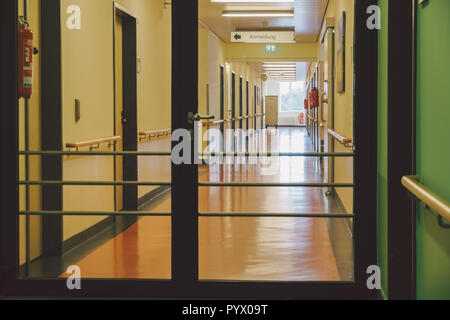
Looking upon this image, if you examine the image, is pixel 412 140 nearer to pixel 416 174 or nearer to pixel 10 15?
pixel 416 174

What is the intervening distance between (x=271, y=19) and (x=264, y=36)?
41 centimetres

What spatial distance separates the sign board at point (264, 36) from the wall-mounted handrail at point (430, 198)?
9.82 metres

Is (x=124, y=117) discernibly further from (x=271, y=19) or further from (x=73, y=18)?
(x=271, y=19)

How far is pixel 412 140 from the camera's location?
295cm

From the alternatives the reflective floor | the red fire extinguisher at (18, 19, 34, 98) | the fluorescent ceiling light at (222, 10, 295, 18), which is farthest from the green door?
the fluorescent ceiling light at (222, 10, 295, 18)

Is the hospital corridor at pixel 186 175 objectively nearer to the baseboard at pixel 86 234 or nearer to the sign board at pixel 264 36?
the baseboard at pixel 86 234

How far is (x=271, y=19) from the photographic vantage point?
12.3 metres

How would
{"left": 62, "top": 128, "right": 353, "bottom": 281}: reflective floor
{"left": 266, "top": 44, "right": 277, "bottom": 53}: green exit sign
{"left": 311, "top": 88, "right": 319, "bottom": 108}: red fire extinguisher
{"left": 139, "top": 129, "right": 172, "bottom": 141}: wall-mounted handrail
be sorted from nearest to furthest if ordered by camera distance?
{"left": 62, "top": 128, "right": 353, "bottom": 281}: reflective floor < {"left": 139, "top": 129, "right": 172, "bottom": 141}: wall-mounted handrail < {"left": 311, "top": 88, "right": 319, "bottom": 108}: red fire extinguisher < {"left": 266, "top": 44, "right": 277, "bottom": 53}: green exit sign

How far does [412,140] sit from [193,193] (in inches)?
52.9

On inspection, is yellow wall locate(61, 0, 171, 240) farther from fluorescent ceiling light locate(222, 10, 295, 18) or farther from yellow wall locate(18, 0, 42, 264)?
fluorescent ceiling light locate(222, 10, 295, 18)

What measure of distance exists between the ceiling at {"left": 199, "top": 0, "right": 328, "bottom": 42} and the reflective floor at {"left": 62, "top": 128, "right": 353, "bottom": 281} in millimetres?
3848

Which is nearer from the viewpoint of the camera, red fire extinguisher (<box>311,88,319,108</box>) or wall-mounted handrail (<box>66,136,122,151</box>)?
wall-mounted handrail (<box>66,136,122,151</box>)

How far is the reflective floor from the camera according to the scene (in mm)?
4285

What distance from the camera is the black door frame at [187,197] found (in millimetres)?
3572
